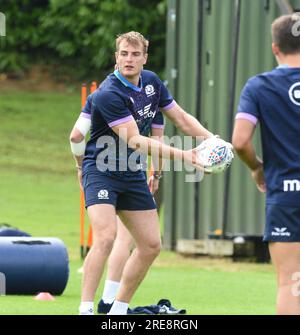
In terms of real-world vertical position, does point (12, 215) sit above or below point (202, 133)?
below

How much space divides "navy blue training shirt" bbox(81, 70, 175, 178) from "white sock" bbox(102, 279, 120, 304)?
1.26 metres

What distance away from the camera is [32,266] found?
38.0ft

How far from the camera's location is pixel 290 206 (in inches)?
293

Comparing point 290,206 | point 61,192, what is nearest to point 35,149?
point 61,192

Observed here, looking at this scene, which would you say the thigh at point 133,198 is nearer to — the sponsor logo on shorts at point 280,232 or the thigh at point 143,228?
the thigh at point 143,228

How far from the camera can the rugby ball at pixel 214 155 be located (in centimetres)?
854

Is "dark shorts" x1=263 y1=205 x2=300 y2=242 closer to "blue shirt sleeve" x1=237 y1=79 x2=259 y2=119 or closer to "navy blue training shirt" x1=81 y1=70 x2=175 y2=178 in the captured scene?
"blue shirt sleeve" x1=237 y1=79 x2=259 y2=119

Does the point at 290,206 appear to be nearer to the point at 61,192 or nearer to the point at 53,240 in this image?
the point at 53,240

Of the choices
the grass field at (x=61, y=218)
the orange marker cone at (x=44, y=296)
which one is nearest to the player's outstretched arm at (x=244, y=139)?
the grass field at (x=61, y=218)

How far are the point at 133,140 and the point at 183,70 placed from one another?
8.11m

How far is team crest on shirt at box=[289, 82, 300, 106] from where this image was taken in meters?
7.41

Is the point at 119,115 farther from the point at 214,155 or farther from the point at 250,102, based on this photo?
the point at 250,102

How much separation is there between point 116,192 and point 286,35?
262 centimetres

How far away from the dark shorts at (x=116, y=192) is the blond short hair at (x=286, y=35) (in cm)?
250
